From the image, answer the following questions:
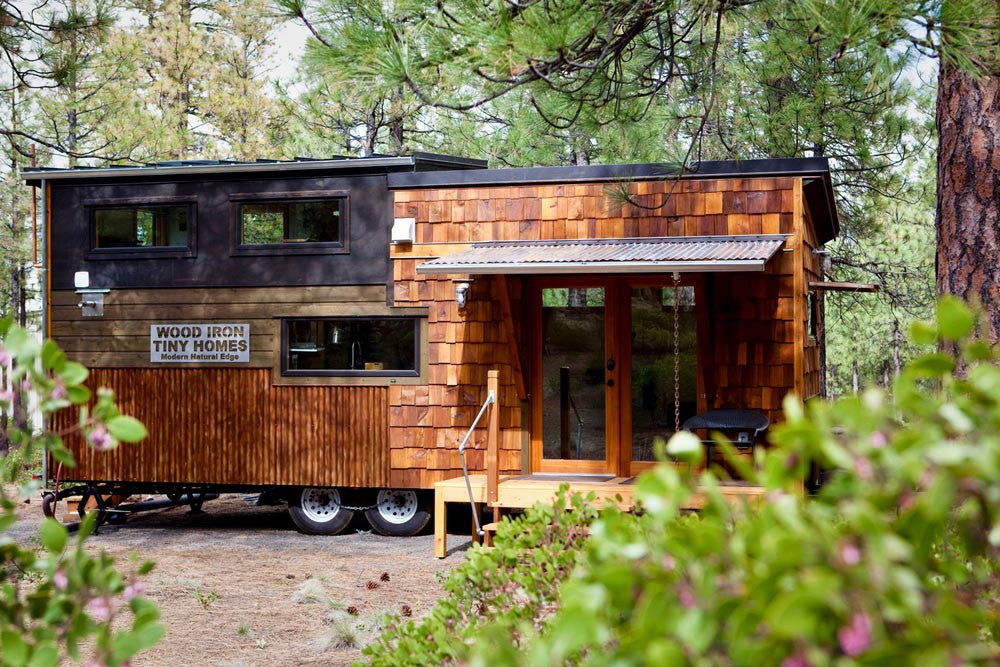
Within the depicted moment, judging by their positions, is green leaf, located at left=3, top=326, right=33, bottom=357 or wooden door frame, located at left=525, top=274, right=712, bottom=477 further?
wooden door frame, located at left=525, top=274, right=712, bottom=477

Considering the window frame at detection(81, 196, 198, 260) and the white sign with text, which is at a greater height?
the window frame at detection(81, 196, 198, 260)

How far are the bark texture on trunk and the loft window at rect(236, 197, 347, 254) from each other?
17.8 feet

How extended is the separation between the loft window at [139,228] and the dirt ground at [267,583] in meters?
2.79

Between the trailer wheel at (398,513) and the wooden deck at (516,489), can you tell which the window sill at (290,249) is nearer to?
the trailer wheel at (398,513)

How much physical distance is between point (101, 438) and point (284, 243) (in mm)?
8382

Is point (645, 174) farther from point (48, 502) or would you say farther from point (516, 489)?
point (48, 502)

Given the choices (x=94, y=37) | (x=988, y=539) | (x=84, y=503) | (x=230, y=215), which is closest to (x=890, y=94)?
(x=230, y=215)

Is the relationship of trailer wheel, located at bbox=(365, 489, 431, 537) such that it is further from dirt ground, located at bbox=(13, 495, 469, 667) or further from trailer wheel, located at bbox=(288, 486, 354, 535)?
trailer wheel, located at bbox=(288, 486, 354, 535)

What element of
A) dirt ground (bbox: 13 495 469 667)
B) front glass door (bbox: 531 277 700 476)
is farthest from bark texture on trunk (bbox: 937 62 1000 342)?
dirt ground (bbox: 13 495 469 667)

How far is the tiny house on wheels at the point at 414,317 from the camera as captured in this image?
8570 mm

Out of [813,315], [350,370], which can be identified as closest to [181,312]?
[350,370]

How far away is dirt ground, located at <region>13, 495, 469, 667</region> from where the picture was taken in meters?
6.06

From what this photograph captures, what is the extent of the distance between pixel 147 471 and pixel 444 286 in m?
3.48

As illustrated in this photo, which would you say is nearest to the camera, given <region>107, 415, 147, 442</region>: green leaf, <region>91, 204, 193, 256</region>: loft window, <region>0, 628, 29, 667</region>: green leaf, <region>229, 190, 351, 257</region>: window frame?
<region>0, 628, 29, 667</region>: green leaf
